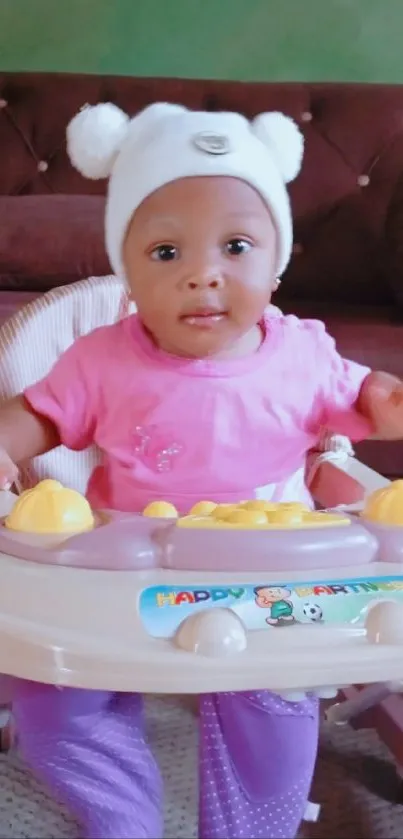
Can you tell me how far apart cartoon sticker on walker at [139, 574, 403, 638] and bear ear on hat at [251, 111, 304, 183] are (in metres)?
0.35

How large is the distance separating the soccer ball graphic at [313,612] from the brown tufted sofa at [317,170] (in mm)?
986

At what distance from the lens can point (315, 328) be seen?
76 cm

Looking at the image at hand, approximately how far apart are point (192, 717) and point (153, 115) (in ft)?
1.38

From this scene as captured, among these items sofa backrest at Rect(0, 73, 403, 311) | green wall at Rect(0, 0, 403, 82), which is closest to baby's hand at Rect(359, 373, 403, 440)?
sofa backrest at Rect(0, 73, 403, 311)

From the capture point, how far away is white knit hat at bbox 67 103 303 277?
2.10 ft

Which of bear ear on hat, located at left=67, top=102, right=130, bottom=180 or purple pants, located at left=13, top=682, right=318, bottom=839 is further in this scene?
bear ear on hat, located at left=67, top=102, right=130, bottom=180

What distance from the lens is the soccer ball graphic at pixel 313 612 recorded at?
0.44 metres

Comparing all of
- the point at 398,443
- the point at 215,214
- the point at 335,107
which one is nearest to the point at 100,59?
the point at 335,107

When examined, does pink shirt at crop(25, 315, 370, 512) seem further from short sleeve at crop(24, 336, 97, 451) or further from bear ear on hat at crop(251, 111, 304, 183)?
bear ear on hat at crop(251, 111, 304, 183)

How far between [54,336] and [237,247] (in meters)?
0.24

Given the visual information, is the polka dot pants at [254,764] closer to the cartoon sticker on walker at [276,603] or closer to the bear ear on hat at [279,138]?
the cartoon sticker on walker at [276,603]

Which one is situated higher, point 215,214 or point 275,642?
point 215,214

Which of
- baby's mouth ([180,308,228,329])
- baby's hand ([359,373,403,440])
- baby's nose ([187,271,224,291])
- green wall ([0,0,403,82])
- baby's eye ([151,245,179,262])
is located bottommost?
baby's hand ([359,373,403,440])

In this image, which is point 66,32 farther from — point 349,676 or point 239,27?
point 349,676
